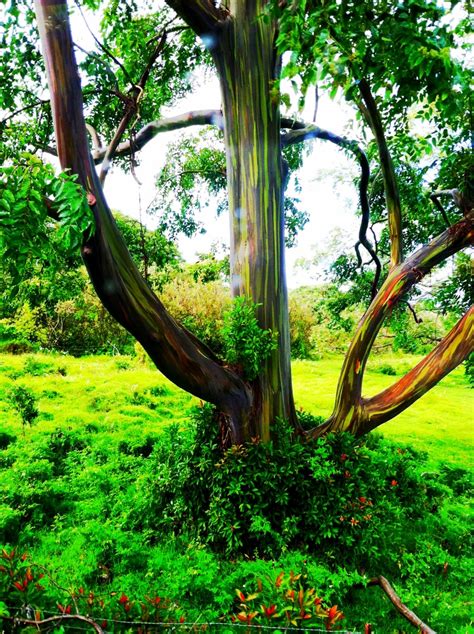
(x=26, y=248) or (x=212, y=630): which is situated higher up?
(x=26, y=248)

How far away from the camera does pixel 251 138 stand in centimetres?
290

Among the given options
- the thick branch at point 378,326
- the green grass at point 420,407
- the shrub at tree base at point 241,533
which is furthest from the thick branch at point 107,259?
the green grass at point 420,407

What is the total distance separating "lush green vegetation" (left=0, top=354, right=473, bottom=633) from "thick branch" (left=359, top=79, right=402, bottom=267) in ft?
4.61

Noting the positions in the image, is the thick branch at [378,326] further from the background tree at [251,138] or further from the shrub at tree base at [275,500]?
the shrub at tree base at [275,500]

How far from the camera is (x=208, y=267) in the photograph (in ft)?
16.2

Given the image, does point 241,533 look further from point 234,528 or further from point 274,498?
point 274,498

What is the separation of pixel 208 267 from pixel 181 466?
8.01 feet

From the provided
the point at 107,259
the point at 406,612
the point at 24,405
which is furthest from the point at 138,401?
the point at 406,612

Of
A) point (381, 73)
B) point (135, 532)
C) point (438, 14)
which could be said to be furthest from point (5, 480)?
point (438, 14)

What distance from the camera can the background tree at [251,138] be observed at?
1636mm

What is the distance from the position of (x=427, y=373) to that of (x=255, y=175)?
1.70m

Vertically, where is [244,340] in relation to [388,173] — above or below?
below

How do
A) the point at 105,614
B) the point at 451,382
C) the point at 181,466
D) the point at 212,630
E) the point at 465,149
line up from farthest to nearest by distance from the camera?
1. the point at 451,382
2. the point at 465,149
3. the point at 181,466
4. the point at 212,630
5. the point at 105,614

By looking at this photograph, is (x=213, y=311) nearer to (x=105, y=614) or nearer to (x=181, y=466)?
(x=181, y=466)
